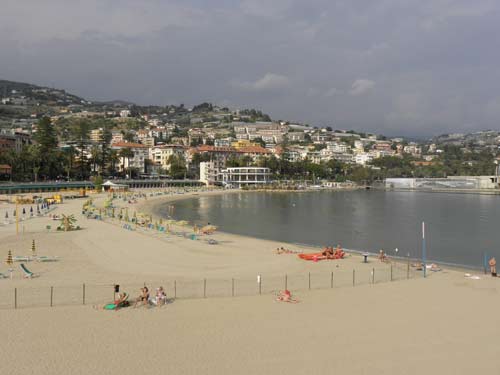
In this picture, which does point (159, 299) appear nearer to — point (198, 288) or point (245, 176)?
point (198, 288)

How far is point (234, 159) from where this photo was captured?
152500mm

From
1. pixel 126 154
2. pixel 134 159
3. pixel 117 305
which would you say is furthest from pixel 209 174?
pixel 117 305

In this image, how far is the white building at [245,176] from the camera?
139375 mm

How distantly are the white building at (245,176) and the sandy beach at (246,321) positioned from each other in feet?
375

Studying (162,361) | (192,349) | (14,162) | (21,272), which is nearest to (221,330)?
(192,349)

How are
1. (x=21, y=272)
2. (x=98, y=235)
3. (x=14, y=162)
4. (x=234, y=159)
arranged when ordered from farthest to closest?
(x=234, y=159) → (x=14, y=162) → (x=98, y=235) → (x=21, y=272)

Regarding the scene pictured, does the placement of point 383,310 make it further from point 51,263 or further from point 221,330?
point 51,263

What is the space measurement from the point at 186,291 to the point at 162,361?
21.9 ft

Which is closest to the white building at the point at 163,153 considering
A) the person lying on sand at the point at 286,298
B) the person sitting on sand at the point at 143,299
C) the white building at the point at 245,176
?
the white building at the point at 245,176

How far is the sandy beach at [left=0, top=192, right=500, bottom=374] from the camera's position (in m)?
11.9

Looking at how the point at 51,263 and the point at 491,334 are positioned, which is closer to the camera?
the point at 491,334

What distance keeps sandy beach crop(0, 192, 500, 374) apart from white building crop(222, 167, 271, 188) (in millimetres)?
114213

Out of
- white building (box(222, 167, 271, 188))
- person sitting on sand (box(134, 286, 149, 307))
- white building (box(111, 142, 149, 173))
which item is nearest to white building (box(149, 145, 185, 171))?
white building (box(111, 142, 149, 173))

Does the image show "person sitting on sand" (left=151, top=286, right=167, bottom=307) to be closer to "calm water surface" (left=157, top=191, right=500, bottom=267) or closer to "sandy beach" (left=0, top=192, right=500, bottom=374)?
"sandy beach" (left=0, top=192, right=500, bottom=374)
